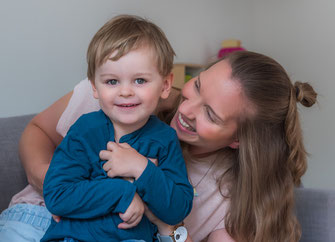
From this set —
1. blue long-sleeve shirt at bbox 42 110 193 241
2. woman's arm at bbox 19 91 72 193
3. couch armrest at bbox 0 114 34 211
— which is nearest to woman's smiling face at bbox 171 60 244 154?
blue long-sleeve shirt at bbox 42 110 193 241

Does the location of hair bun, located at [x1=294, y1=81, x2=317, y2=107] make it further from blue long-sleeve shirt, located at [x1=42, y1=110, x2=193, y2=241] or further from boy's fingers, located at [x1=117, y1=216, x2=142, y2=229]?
boy's fingers, located at [x1=117, y1=216, x2=142, y2=229]

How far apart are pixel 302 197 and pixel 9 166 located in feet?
4.37

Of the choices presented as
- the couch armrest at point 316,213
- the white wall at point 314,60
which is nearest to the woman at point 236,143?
the couch armrest at point 316,213

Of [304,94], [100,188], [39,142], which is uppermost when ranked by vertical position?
Answer: [304,94]

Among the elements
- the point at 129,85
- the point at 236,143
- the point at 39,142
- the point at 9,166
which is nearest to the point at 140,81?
the point at 129,85

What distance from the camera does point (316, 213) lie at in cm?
170

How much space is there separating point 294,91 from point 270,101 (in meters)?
0.14

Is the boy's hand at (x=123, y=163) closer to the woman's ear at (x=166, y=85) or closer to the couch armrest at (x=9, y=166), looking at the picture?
the woman's ear at (x=166, y=85)

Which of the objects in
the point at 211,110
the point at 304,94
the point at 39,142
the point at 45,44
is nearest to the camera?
the point at 211,110

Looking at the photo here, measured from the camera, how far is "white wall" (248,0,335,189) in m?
3.80

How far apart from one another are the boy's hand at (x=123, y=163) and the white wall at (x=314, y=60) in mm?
3083

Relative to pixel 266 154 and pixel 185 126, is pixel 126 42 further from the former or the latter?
pixel 266 154

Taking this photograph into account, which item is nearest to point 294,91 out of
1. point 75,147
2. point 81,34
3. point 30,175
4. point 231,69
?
point 231,69

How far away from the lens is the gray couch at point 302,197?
5.49ft
